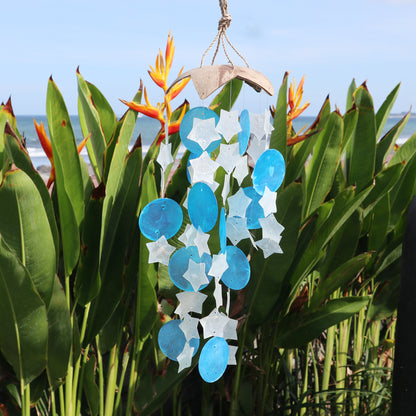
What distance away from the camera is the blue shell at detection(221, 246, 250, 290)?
727 millimetres

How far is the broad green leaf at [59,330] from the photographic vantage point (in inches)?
34.6

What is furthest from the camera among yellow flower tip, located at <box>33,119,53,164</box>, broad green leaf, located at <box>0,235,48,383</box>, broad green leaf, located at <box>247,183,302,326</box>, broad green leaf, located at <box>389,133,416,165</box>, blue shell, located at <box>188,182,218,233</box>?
broad green leaf, located at <box>389,133,416,165</box>

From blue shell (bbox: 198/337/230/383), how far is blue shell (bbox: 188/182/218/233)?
0.16 m

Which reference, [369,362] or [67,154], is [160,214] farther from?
[369,362]

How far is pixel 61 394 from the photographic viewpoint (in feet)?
3.20

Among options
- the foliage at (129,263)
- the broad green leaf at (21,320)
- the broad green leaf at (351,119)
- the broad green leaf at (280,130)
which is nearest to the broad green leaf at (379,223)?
the foliage at (129,263)

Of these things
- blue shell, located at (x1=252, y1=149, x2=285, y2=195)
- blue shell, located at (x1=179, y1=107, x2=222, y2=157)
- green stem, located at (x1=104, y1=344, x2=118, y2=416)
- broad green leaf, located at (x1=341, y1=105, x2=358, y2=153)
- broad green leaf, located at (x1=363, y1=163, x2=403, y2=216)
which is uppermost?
broad green leaf, located at (x1=341, y1=105, x2=358, y2=153)

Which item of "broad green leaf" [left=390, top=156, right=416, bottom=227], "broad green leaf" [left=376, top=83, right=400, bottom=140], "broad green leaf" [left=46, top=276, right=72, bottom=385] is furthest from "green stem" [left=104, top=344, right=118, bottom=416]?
"broad green leaf" [left=376, top=83, right=400, bottom=140]

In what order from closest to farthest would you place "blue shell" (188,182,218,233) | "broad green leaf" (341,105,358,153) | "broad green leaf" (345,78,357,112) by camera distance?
"blue shell" (188,182,218,233)
"broad green leaf" (341,105,358,153)
"broad green leaf" (345,78,357,112)

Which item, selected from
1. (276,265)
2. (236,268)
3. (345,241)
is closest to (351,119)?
(345,241)

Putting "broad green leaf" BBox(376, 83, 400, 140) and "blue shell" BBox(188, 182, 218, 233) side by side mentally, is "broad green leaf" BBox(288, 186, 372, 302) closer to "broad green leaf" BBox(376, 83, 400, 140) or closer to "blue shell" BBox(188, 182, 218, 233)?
"blue shell" BBox(188, 182, 218, 233)

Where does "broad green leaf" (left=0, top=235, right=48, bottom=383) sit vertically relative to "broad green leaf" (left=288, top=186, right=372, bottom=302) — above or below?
below

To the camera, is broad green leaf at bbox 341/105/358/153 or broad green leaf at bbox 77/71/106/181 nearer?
broad green leaf at bbox 77/71/106/181

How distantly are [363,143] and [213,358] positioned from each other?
85 centimetres
